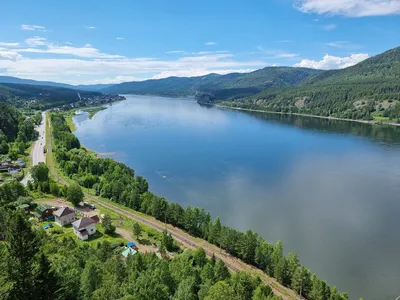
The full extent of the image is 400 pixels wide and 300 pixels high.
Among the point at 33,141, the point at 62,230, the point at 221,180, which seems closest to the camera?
the point at 62,230

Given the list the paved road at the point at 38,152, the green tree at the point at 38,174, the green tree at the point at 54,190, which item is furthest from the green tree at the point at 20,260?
the paved road at the point at 38,152

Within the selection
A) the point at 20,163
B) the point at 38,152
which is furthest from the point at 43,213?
the point at 38,152

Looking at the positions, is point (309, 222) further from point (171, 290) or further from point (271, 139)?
point (271, 139)

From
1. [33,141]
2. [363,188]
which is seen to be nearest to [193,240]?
[363,188]

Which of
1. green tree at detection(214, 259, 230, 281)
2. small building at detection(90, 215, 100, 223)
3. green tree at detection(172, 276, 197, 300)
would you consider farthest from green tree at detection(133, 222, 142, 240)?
green tree at detection(172, 276, 197, 300)

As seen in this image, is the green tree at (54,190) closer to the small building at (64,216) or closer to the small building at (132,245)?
the small building at (64,216)

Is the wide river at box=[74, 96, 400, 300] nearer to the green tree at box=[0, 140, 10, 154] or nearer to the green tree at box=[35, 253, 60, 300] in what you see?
the green tree at box=[0, 140, 10, 154]
